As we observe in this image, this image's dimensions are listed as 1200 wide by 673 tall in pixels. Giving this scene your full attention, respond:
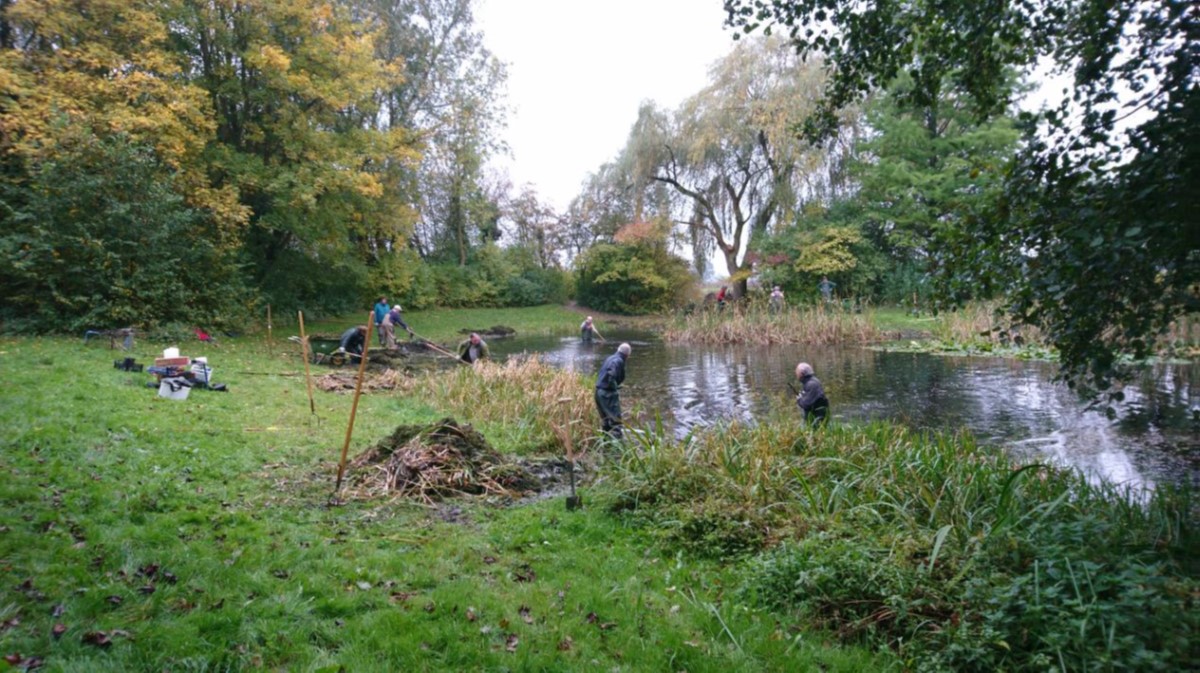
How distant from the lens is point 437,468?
7148 millimetres

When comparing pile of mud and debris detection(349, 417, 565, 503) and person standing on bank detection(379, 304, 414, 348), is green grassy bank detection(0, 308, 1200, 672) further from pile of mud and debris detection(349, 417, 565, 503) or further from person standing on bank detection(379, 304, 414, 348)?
person standing on bank detection(379, 304, 414, 348)

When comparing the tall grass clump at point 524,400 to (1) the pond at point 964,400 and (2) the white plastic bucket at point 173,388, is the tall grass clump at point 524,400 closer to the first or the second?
(1) the pond at point 964,400

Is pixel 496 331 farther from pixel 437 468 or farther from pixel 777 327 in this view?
pixel 437 468

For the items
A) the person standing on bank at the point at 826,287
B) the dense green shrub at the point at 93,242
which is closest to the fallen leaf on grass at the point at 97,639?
the dense green shrub at the point at 93,242

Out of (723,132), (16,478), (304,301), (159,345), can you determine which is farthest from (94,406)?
(723,132)

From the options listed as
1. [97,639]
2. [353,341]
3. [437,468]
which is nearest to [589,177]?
[353,341]

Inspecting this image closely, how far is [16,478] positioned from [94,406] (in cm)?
336

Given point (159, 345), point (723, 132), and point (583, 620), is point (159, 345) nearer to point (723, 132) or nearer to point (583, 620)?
point (583, 620)

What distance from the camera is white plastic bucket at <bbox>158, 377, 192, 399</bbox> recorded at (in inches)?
380

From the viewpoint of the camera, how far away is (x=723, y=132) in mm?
31516

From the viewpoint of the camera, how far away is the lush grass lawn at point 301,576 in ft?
11.4

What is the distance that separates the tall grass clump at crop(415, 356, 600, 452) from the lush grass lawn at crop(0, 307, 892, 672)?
9.83ft

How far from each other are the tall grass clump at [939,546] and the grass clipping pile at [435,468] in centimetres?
135

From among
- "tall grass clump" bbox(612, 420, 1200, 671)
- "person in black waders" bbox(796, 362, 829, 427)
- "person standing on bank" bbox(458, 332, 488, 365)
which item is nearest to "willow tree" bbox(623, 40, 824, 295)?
"person standing on bank" bbox(458, 332, 488, 365)
